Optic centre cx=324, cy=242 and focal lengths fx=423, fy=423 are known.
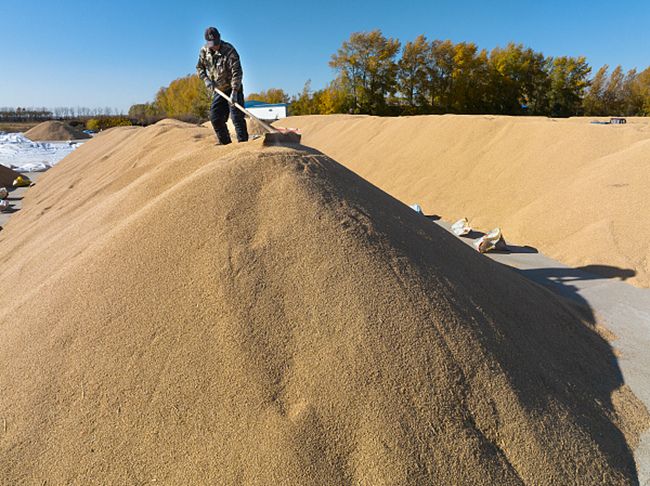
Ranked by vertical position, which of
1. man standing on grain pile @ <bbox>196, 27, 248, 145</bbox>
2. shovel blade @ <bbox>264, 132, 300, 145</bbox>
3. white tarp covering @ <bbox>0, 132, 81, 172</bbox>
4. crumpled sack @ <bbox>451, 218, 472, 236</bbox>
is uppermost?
man standing on grain pile @ <bbox>196, 27, 248, 145</bbox>

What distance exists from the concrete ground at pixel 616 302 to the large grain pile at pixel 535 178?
21 centimetres

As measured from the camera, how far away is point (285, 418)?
1.88 meters

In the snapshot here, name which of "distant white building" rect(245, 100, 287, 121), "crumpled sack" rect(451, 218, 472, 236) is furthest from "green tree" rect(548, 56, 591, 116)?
"crumpled sack" rect(451, 218, 472, 236)

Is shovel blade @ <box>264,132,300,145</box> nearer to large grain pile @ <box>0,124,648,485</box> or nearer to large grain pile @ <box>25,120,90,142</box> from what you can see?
large grain pile @ <box>0,124,648,485</box>

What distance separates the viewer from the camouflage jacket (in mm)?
4449

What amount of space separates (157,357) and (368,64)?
27.9 metres

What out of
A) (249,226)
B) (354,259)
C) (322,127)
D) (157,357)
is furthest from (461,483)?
(322,127)

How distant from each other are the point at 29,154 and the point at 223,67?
59.8 ft

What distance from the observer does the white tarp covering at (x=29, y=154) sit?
51.0 feet

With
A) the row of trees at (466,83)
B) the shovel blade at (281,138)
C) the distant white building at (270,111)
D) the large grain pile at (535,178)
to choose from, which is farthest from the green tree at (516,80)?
the shovel blade at (281,138)

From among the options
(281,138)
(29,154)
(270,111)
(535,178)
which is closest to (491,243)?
(535,178)

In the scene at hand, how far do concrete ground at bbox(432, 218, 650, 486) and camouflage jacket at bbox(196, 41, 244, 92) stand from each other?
372 centimetres

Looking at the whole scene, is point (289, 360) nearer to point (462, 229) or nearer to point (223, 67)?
point (223, 67)

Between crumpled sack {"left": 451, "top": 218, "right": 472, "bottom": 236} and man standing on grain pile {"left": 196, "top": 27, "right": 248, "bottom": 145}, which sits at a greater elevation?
man standing on grain pile {"left": 196, "top": 27, "right": 248, "bottom": 145}
